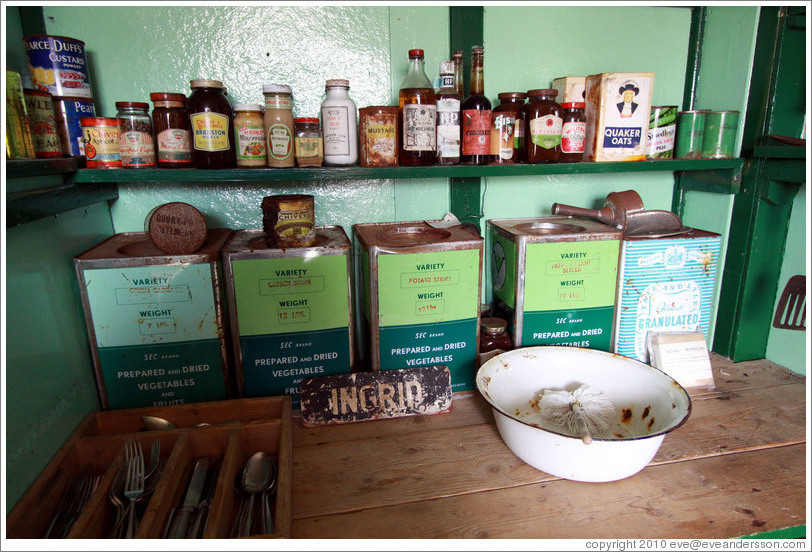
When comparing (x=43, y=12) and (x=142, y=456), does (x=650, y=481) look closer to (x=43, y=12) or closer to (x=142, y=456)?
(x=142, y=456)

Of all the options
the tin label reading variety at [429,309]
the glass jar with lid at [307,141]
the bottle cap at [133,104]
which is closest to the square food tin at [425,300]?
the tin label reading variety at [429,309]

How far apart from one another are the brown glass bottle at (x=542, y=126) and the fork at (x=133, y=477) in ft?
3.68

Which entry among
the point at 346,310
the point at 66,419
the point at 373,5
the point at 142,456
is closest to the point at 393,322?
the point at 346,310

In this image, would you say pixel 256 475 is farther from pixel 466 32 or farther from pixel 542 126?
pixel 466 32

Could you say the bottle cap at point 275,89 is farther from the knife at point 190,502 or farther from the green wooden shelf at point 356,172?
the knife at point 190,502

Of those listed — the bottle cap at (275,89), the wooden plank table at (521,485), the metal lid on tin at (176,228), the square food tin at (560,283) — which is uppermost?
the bottle cap at (275,89)

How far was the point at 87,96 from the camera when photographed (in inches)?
44.1

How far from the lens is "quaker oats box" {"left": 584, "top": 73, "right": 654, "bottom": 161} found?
1.27 meters

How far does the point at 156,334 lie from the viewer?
114 cm

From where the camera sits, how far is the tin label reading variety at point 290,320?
1137mm

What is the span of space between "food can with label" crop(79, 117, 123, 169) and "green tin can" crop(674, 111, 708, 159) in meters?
1.44

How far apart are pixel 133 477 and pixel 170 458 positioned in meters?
0.07

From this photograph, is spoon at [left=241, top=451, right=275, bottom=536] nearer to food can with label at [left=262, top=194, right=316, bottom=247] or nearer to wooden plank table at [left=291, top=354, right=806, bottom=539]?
wooden plank table at [left=291, top=354, right=806, bottom=539]

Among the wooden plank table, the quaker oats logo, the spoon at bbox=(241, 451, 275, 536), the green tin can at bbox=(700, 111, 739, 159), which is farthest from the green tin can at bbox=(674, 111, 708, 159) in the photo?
the spoon at bbox=(241, 451, 275, 536)
